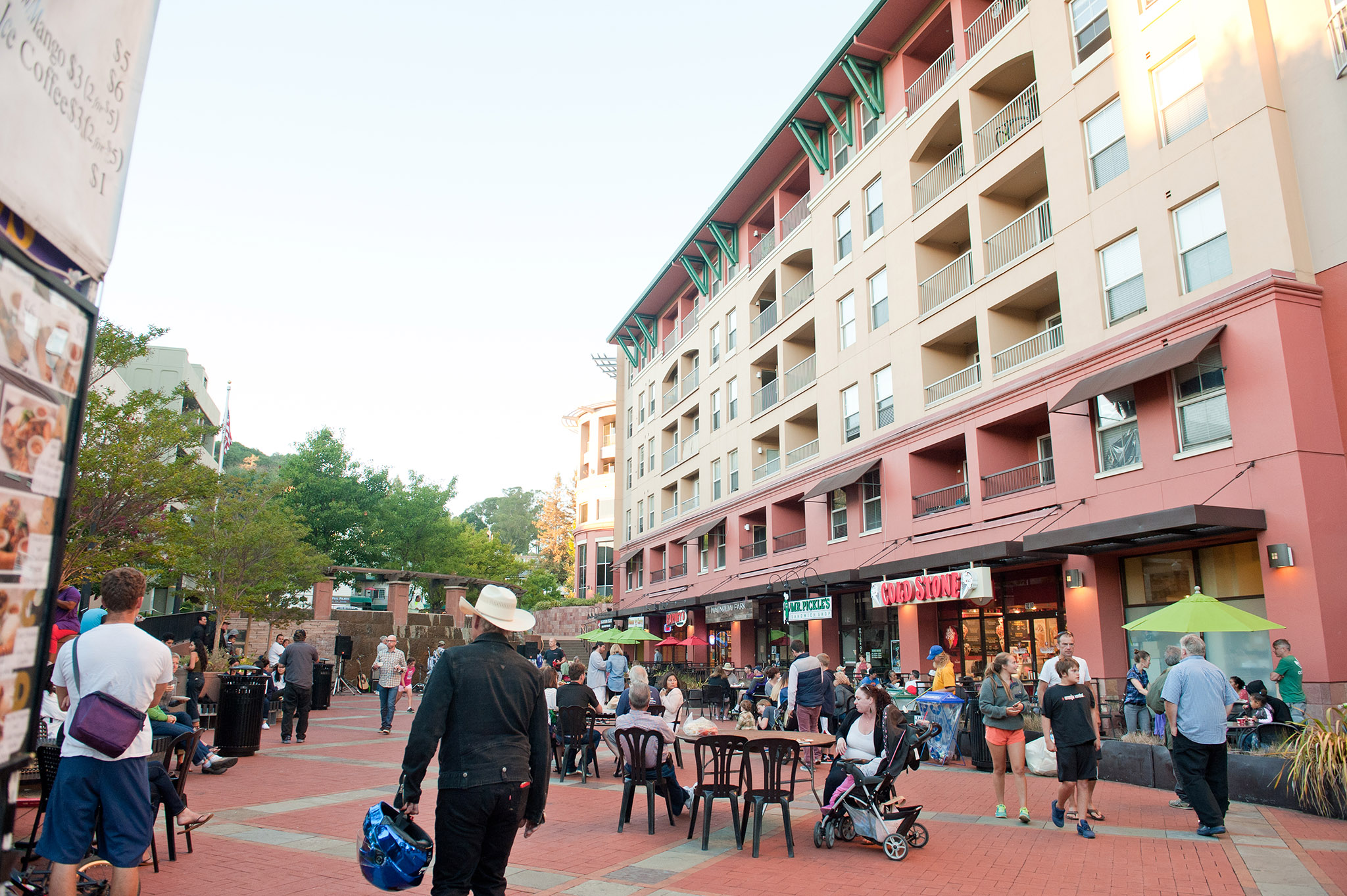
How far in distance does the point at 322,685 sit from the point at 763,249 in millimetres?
21161

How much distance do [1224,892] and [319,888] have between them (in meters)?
6.46

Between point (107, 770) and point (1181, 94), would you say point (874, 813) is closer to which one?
point (107, 770)

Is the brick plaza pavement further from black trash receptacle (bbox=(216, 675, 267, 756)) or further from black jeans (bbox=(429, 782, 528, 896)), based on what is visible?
black jeans (bbox=(429, 782, 528, 896))

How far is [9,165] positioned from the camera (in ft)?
6.95

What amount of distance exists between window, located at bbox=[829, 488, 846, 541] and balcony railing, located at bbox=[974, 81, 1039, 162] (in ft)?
32.7

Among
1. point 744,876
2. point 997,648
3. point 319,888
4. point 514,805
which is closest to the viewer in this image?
point 514,805

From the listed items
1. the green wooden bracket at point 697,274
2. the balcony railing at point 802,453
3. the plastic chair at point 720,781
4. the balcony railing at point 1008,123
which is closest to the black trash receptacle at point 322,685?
the balcony railing at point 802,453

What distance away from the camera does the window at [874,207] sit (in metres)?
25.0

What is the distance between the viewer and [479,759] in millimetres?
4090

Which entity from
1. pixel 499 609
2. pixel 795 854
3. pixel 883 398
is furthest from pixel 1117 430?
pixel 499 609

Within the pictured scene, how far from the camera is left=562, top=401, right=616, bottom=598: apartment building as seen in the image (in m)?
61.3

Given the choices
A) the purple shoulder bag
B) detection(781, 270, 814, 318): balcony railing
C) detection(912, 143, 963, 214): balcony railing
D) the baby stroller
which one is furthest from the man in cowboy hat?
detection(781, 270, 814, 318): balcony railing

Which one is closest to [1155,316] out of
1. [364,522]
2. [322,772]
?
[322,772]

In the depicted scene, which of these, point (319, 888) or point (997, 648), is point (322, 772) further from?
point (997, 648)
